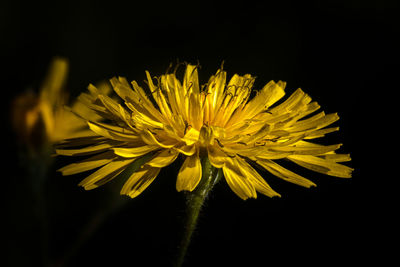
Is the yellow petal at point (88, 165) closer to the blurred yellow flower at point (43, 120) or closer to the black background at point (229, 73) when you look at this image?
the black background at point (229, 73)

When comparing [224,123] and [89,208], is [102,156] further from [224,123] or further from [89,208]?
[89,208]

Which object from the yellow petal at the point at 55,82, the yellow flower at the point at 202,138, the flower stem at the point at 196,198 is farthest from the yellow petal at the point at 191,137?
the yellow petal at the point at 55,82

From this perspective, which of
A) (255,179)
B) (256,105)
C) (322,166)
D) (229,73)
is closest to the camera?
(255,179)

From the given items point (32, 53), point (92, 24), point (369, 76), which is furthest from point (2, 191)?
point (369, 76)

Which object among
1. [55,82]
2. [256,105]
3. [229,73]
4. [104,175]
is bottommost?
[104,175]

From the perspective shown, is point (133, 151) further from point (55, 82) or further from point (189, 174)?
point (55, 82)

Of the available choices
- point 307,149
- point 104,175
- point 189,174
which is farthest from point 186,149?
point 307,149
